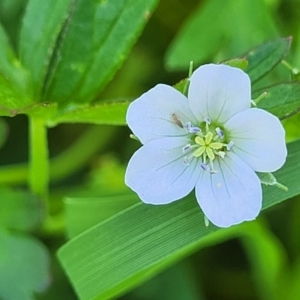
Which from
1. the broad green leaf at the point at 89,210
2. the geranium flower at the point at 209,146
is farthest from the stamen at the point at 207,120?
the broad green leaf at the point at 89,210

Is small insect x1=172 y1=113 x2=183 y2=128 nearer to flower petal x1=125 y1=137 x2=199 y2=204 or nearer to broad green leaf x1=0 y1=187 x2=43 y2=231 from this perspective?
flower petal x1=125 y1=137 x2=199 y2=204

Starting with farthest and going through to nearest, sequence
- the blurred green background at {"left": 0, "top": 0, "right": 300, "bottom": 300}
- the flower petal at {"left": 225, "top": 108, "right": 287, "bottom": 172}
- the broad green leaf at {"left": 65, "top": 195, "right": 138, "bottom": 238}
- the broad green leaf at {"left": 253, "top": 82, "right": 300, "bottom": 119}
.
→ the blurred green background at {"left": 0, "top": 0, "right": 300, "bottom": 300} < the broad green leaf at {"left": 65, "top": 195, "right": 138, "bottom": 238} < the broad green leaf at {"left": 253, "top": 82, "right": 300, "bottom": 119} < the flower petal at {"left": 225, "top": 108, "right": 287, "bottom": 172}

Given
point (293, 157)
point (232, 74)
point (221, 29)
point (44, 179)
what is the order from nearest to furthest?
point (232, 74) < point (293, 157) < point (44, 179) < point (221, 29)

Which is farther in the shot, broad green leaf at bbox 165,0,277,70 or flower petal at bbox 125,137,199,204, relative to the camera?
broad green leaf at bbox 165,0,277,70

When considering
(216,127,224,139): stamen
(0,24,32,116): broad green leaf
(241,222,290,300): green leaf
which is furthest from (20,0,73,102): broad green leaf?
(241,222,290,300): green leaf

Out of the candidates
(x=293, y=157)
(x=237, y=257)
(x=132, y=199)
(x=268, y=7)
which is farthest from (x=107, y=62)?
(x=237, y=257)

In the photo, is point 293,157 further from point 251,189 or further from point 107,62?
point 107,62
